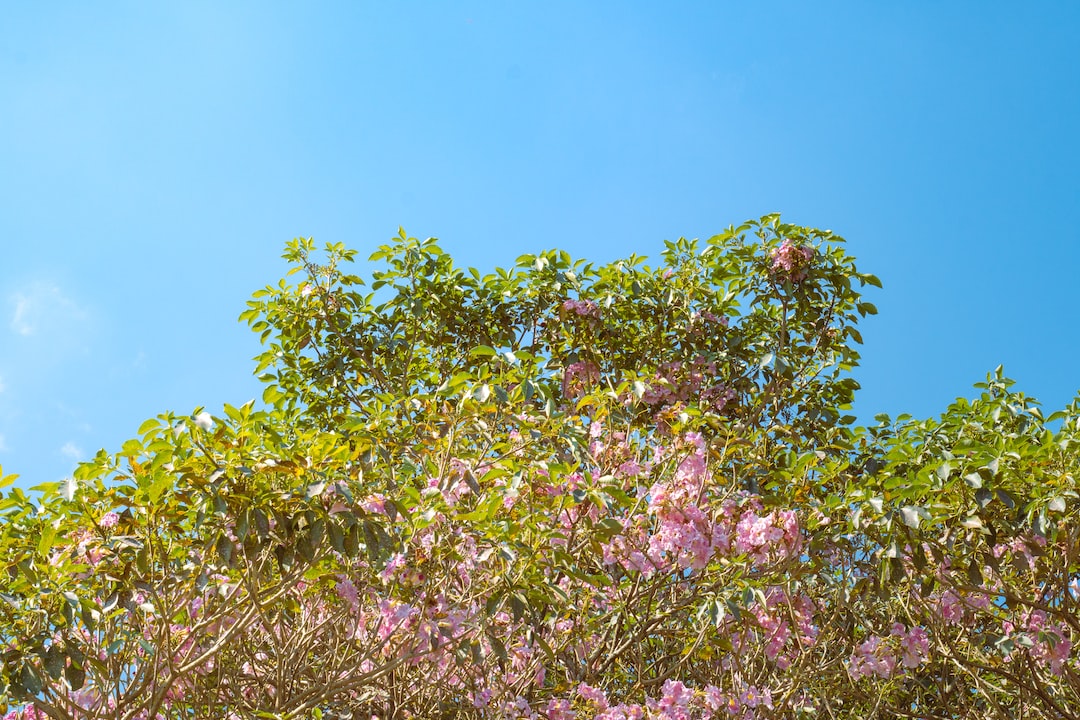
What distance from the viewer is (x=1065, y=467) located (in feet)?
11.3

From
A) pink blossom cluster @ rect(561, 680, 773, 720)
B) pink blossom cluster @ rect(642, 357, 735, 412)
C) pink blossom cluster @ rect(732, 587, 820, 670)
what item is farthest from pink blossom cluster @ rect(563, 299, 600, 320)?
pink blossom cluster @ rect(561, 680, 773, 720)

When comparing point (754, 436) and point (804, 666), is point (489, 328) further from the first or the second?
point (804, 666)

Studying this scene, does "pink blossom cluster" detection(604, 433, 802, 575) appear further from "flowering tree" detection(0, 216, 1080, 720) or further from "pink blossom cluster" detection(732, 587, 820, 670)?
"pink blossom cluster" detection(732, 587, 820, 670)

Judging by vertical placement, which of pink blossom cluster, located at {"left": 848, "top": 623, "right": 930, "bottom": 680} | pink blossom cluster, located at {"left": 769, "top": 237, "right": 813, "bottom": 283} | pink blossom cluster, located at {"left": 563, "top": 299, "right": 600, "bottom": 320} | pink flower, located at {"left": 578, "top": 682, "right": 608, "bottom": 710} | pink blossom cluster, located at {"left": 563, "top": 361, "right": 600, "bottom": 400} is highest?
pink blossom cluster, located at {"left": 769, "top": 237, "right": 813, "bottom": 283}

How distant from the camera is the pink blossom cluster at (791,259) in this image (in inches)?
202

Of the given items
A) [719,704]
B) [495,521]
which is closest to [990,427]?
[719,704]

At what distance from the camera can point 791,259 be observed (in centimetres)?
516

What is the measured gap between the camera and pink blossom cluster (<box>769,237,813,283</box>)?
16.9 ft

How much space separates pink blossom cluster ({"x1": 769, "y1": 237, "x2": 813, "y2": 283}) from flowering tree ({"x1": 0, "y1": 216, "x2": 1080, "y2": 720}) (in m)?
0.02

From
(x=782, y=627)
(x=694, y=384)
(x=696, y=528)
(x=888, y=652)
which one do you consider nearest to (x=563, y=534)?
(x=696, y=528)

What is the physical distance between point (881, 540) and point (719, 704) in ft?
2.74

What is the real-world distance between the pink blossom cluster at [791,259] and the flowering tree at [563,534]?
0.02 meters

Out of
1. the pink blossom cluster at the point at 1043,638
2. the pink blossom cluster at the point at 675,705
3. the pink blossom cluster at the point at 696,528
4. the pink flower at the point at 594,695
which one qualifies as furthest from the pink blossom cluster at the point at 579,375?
the pink blossom cluster at the point at 1043,638

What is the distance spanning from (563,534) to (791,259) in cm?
238
